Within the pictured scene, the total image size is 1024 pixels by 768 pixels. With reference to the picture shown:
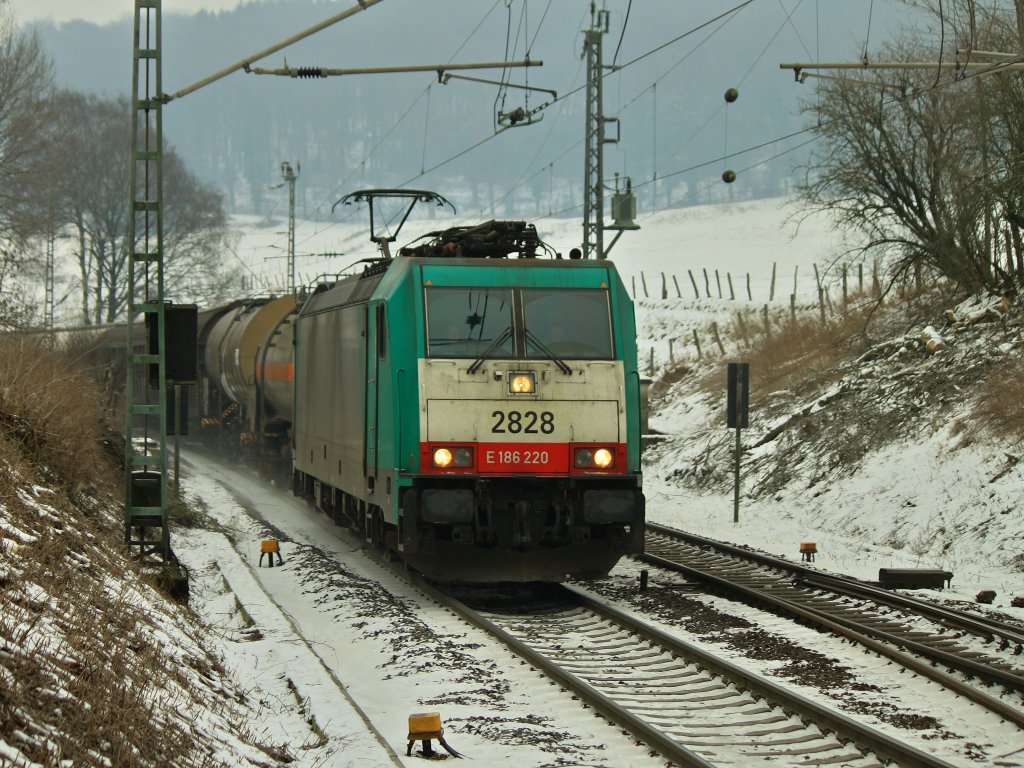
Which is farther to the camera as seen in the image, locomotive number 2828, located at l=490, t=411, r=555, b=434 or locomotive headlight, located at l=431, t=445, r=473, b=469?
locomotive number 2828, located at l=490, t=411, r=555, b=434

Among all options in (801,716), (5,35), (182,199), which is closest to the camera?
(801,716)

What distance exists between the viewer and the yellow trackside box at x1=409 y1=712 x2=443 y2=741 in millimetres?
7184

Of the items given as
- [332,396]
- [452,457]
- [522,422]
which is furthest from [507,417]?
[332,396]

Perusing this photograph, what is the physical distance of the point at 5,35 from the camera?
1539 inches

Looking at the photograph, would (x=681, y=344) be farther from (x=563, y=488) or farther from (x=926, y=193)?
(x=563, y=488)

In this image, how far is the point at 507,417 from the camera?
12.2m

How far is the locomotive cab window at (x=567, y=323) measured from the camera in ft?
41.1

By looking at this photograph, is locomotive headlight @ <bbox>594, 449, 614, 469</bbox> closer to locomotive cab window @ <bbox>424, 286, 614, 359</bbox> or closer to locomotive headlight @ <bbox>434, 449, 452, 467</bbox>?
locomotive cab window @ <bbox>424, 286, 614, 359</bbox>

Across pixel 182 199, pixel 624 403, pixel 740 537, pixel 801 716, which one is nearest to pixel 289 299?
pixel 740 537

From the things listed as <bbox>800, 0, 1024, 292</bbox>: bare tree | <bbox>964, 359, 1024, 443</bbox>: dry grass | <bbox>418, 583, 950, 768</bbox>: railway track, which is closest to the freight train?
<bbox>418, 583, 950, 768</bbox>: railway track

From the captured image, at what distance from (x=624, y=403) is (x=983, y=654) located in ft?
13.5

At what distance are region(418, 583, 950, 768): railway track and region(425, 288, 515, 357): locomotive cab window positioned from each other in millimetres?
2407

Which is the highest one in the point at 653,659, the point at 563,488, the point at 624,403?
the point at 624,403

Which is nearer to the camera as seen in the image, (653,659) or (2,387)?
(653,659)
